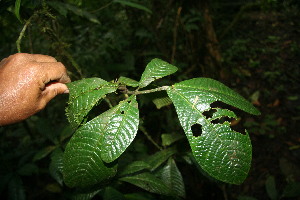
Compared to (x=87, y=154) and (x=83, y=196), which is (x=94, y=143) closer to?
(x=87, y=154)

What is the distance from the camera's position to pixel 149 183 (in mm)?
1354

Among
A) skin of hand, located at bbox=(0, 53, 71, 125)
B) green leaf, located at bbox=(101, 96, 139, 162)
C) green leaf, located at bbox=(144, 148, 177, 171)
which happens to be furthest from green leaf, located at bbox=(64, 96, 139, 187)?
green leaf, located at bbox=(144, 148, 177, 171)

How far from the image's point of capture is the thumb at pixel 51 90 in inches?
38.3

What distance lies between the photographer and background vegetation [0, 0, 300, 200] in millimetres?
2229

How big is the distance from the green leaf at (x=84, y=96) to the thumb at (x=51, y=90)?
0.13 metres

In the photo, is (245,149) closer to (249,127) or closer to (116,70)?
(116,70)

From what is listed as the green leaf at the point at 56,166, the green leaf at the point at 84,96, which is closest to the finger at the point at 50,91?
the green leaf at the point at 84,96

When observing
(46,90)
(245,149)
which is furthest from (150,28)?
(245,149)

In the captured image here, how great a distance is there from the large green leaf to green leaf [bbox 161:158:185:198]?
31.7 inches

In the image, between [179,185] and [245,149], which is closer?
[245,149]

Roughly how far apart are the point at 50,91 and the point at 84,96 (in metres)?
0.22

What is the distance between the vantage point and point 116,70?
2453 millimetres

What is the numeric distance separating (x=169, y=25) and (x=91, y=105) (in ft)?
10.5

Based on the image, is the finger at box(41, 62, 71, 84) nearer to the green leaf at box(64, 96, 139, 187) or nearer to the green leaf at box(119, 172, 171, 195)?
the green leaf at box(64, 96, 139, 187)
